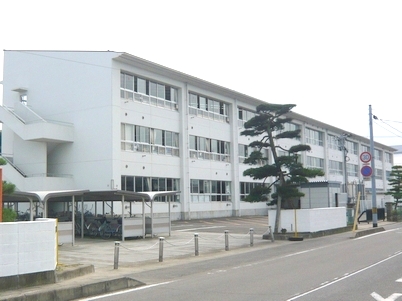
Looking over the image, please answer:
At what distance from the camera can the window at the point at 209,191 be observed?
145ft

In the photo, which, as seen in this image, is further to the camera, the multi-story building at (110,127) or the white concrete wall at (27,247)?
the multi-story building at (110,127)

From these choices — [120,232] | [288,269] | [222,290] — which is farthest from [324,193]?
[222,290]

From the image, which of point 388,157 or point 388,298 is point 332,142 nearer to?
point 388,157

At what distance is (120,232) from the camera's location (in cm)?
2628

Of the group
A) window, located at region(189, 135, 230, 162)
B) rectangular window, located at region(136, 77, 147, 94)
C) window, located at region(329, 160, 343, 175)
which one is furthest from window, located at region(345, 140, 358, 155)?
rectangular window, located at region(136, 77, 147, 94)

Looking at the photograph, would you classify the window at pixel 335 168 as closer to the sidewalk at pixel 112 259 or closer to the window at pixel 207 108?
the window at pixel 207 108

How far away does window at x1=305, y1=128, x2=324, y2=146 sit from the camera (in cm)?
6519

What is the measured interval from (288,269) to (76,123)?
Result: 1074 inches

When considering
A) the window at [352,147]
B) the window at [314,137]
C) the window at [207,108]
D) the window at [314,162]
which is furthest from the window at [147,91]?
the window at [352,147]

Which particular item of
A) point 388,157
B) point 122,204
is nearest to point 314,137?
point 388,157

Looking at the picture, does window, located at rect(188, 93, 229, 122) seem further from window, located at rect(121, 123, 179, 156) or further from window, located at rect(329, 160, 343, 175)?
window, located at rect(329, 160, 343, 175)

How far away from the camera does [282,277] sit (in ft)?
40.6

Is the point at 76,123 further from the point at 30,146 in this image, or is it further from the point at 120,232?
the point at 120,232

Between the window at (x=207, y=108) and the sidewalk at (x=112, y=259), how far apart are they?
51.2 ft
